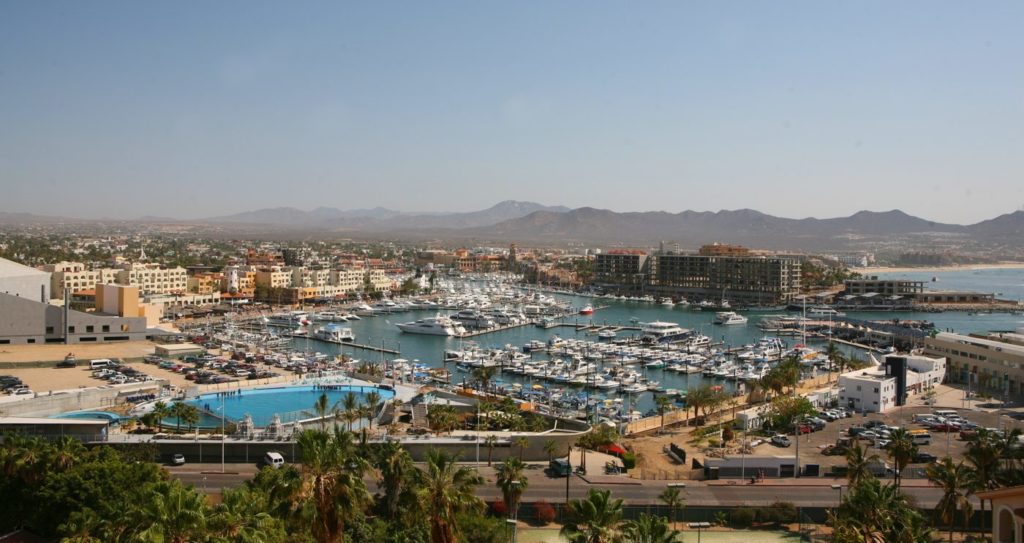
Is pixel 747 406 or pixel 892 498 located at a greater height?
pixel 892 498

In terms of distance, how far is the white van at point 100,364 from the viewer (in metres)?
25.6

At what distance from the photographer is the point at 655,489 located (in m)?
13.8

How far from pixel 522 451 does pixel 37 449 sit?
8.17 m

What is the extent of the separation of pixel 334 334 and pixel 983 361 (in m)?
28.0

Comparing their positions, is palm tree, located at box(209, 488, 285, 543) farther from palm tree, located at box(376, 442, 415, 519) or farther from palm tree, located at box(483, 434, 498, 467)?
palm tree, located at box(483, 434, 498, 467)

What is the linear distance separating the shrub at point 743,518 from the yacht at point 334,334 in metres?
29.1

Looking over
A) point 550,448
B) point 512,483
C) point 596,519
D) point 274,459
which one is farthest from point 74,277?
point 596,519

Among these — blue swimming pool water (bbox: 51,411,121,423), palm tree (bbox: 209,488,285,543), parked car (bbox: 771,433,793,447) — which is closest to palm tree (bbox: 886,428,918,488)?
parked car (bbox: 771,433,793,447)

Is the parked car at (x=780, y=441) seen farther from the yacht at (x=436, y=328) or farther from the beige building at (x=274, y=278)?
the beige building at (x=274, y=278)

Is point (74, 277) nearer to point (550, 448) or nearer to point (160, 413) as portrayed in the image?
point (160, 413)

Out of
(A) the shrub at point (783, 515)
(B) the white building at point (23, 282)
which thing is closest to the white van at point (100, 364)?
(B) the white building at point (23, 282)

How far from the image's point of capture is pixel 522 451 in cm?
1557

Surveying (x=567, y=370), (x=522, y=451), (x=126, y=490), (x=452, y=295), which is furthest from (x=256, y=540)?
(x=452, y=295)

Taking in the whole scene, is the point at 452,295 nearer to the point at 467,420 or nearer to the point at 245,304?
the point at 245,304
